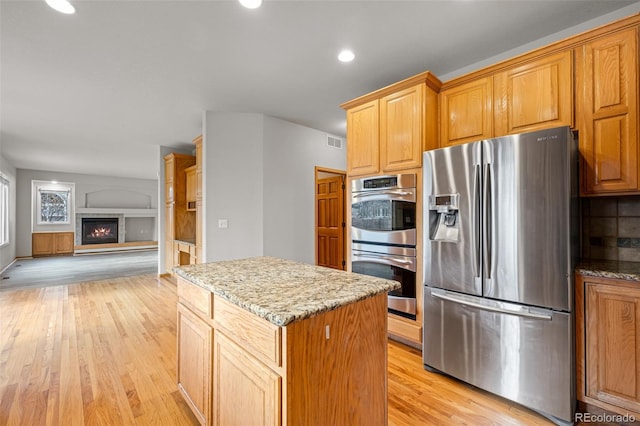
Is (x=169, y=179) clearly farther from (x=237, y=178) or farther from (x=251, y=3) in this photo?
(x=251, y=3)

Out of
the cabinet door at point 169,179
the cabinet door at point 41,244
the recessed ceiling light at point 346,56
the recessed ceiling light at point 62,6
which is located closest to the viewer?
the recessed ceiling light at point 62,6

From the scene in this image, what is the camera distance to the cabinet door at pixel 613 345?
156cm

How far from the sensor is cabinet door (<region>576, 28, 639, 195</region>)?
5.67 feet

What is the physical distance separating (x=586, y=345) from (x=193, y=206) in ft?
18.9

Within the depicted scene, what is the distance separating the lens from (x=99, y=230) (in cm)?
1007

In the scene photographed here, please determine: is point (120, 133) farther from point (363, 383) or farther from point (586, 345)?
point (586, 345)

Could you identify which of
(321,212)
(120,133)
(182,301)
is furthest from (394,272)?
(120,133)

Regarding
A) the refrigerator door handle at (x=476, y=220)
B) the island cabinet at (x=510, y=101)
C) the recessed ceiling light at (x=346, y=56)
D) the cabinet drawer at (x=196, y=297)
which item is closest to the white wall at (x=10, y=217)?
the cabinet drawer at (x=196, y=297)

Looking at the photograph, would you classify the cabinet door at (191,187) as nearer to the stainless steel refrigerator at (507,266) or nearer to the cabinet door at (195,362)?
the cabinet door at (195,362)

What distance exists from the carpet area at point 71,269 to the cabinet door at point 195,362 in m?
5.24

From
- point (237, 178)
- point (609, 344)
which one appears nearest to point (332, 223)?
point (237, 178)

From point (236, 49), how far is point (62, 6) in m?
1.13

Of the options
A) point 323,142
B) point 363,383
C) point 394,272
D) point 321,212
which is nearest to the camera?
point 363,383

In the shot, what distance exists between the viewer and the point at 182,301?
5.93ft
